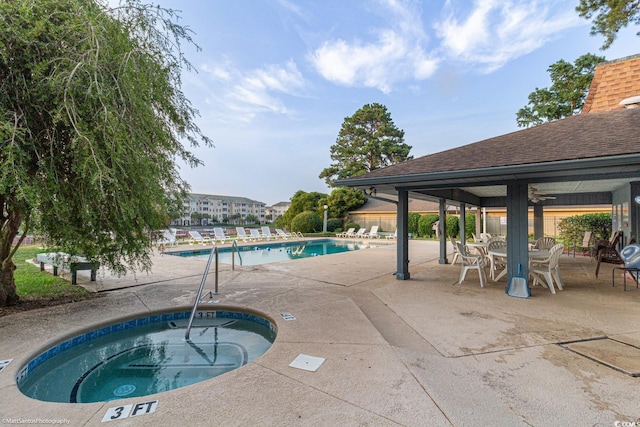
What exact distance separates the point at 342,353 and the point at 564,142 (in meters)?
5.77

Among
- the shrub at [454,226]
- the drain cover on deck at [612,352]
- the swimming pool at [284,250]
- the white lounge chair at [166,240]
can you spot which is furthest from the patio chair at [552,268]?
the shrub at [454,226]

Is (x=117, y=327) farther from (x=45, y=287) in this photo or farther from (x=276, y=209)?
(x=276, y=209)

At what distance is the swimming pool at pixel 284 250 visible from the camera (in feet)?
43.6

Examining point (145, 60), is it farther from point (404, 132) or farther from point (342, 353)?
point (404, 132)

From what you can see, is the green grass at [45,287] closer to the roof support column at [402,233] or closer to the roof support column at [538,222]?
the roof support column at [402,233]

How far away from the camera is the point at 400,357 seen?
125 inches

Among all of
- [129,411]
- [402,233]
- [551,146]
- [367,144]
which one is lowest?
[129,411]

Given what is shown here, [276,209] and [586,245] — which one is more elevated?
[276,209]

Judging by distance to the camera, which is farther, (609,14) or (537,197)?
(537,197)

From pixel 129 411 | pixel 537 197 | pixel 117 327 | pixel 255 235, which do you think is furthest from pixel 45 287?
pixel 537 197

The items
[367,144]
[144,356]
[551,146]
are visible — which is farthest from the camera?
[367,144]

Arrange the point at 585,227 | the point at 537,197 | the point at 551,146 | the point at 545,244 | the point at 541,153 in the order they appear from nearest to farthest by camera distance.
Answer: the point at 541,153, the point at 551,146, the point at 545,244, the point at 537,197, the point at 585,227

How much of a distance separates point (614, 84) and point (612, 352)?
9.29 meters

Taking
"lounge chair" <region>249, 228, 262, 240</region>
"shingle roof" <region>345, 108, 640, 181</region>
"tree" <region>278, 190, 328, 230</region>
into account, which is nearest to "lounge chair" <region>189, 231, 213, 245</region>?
"lounge chair" <region>249, 228, 262, 240</region>
